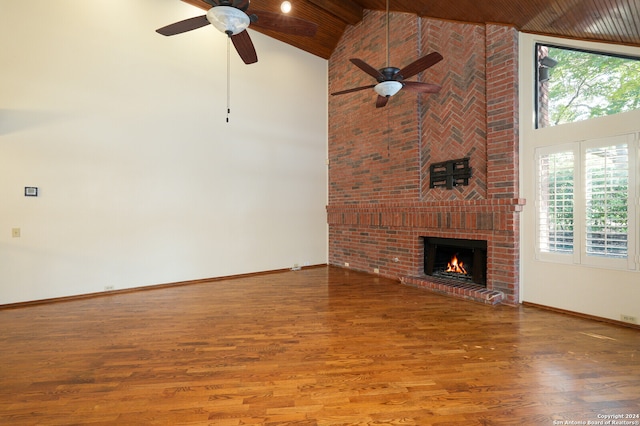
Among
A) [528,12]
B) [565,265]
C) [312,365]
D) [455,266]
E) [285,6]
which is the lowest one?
[312,365]

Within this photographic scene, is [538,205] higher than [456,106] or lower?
lower

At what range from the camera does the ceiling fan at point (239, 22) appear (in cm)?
233

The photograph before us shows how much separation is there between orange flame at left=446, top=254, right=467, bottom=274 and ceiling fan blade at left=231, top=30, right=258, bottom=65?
12.7 ft

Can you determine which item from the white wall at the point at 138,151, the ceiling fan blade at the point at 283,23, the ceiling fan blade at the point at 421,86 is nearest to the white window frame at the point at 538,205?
the ceiling fan blade at the point at 421,86

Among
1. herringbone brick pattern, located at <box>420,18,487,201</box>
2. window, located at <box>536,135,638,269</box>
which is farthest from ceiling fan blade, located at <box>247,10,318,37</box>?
window, located at <box>536,135,638,269</box>

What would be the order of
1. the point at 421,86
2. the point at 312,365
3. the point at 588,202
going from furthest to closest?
the point at 421,86 → the point at 588,202 → the point at 312,365

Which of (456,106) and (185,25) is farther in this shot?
(456,106)

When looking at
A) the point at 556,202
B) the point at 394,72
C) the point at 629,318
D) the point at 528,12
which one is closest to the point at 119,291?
the point at 394,72

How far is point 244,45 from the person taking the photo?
298cm

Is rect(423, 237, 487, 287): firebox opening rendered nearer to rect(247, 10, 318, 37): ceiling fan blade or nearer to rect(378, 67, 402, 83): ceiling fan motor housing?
rect(378, 67, 402, 83): ceiling fan motor housing

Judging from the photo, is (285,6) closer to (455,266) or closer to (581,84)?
(581,84)

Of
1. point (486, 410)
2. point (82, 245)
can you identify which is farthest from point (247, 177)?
point (486, 410)

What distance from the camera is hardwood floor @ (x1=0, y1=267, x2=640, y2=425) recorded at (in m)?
1.70

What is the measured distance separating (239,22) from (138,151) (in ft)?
9.24
